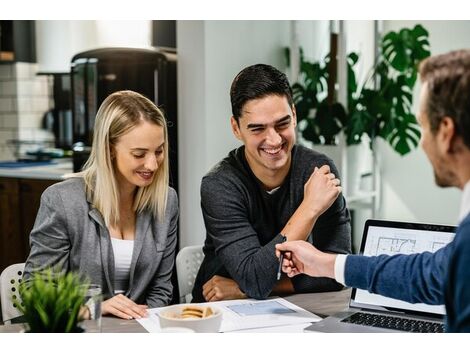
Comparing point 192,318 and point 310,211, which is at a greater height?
point 310,211

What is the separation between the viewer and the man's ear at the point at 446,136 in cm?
99

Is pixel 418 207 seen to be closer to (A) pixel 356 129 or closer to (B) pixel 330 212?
(A) pixel 356 129

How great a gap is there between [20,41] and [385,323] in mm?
3844

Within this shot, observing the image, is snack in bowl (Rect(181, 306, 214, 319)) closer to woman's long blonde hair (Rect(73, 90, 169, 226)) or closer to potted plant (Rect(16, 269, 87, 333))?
potted plant (Rect(16, 269, 87, 333))

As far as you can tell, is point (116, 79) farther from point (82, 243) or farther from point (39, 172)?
point (82, 243)

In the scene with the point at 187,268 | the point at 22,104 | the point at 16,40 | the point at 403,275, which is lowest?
the point at 187,268

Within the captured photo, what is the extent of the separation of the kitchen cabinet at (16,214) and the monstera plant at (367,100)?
4.81ft

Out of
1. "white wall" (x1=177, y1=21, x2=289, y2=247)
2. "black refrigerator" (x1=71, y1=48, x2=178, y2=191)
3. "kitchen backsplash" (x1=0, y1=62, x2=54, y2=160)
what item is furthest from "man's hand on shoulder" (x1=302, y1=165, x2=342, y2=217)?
"kitchen backsplash" (x1=0, y1=62, x2=54, y2=160)

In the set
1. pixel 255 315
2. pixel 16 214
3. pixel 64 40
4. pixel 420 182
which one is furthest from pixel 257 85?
pixel 64 40

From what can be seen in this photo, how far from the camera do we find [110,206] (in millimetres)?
1728

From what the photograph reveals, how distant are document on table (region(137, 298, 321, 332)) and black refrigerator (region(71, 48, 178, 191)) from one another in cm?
144

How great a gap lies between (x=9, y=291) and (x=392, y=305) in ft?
3.25

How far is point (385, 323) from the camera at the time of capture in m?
1.50
